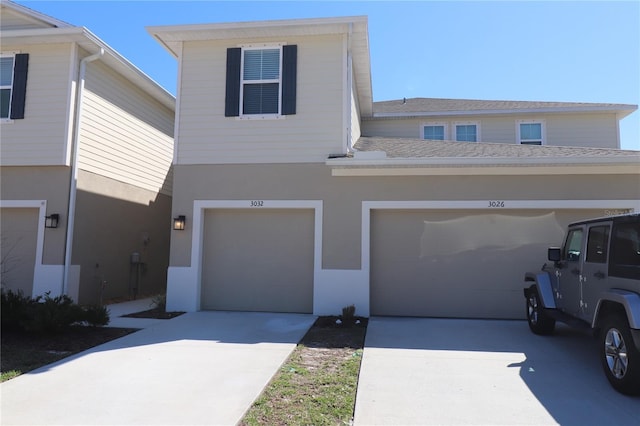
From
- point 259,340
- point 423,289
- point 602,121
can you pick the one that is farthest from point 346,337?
point 602,121

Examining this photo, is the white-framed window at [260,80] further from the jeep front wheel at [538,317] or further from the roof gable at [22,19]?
the jeep front wheel at [538,317]

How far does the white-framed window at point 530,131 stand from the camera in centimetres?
1362

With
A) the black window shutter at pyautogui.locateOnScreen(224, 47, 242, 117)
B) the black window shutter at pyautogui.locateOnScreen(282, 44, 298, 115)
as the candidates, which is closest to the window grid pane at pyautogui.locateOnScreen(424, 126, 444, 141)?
the black window shutter at pyautogui.locateOnScreen(282, 44, 298, 115)

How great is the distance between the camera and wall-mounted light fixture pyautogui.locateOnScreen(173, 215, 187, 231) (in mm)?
9109

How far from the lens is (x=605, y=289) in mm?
4922

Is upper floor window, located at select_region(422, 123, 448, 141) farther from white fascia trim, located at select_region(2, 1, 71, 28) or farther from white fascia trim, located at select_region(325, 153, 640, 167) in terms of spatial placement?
white fascia trim, located at select_region(2, 1, 71, 28)

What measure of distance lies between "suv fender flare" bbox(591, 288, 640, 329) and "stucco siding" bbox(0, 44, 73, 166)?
10283mm

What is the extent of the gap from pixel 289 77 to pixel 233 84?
1.24 m

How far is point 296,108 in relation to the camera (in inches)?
359

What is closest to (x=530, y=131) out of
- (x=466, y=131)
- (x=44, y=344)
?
(x=466, y=131)

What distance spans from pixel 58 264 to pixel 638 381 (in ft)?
33.6

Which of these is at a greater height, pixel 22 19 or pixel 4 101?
pixel 22 19

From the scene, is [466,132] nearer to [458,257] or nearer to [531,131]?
[531,131]

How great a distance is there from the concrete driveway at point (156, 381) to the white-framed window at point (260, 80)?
15.7ft
